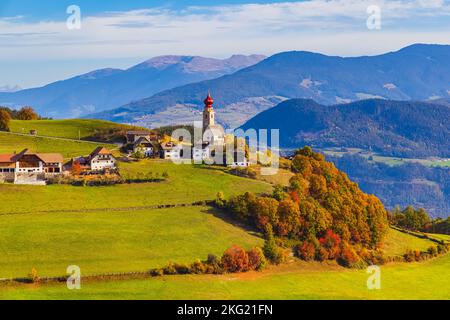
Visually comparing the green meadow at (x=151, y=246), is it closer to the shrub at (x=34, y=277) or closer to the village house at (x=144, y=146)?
the shrub at (x=34, y=277)

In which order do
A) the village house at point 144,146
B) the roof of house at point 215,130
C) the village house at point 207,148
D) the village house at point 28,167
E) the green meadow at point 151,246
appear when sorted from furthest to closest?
the roof of house at point 215,130 < the village house at point 144,146 < the village house at point 207,148 < the village house at point 28,167 < the green meadow at point 151,246

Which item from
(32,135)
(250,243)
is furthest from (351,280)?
(32,135)

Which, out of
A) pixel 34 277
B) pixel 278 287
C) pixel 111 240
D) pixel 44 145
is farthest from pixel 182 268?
pixel 44 145

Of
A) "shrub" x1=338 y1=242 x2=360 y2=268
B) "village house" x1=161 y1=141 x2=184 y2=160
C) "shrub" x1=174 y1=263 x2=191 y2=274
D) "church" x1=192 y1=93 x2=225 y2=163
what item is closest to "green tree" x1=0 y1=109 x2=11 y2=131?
"village house" x1=161 y1=141 x2=184 y2=160

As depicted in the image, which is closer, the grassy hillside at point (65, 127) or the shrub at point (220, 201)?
the shrub at point (220, 201)

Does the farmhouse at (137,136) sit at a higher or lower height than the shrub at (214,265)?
higher

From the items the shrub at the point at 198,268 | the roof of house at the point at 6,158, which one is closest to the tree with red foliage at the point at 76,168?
the roof of house at the point at 6,158
